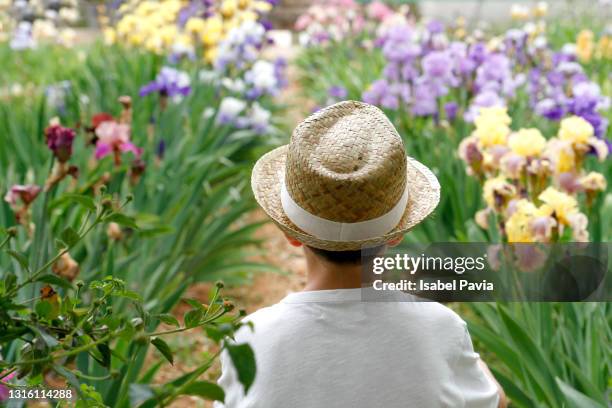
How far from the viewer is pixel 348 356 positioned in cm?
127

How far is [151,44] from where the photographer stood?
18.3 feet

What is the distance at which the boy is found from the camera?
4.18 ft

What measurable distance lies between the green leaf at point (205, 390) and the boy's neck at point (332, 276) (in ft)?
2.00

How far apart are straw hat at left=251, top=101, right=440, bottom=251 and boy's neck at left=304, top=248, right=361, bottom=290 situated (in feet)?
0.12

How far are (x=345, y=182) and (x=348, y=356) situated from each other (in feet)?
0.91

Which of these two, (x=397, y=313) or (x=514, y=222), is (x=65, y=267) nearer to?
(x=397, y=313)

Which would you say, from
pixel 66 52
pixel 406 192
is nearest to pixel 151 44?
pixel 66 52

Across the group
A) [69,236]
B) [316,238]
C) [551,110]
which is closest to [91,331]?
[69,236]

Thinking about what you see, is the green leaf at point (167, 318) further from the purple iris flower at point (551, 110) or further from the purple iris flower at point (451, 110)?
the purple iris flower at point (451, 110)

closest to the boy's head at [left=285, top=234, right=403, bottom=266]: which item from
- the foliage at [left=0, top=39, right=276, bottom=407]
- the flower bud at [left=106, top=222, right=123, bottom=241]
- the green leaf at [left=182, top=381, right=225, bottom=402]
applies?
the foliage at [left=0, top=39, right=276, bottom=407]

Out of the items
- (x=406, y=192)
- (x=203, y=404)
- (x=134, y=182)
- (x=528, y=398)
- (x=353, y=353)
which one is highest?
(x=406, y=192)

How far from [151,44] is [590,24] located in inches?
191

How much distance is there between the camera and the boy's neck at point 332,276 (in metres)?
1.31

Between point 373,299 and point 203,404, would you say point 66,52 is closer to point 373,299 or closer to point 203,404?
point 203,404
